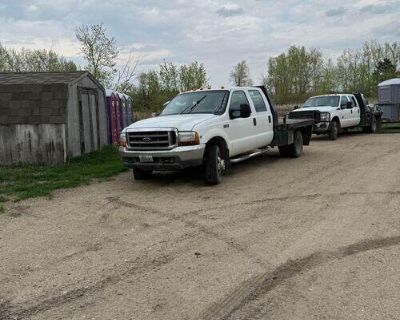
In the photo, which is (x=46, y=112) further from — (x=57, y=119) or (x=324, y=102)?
(x=324, y=102)

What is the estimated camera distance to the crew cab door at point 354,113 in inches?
854

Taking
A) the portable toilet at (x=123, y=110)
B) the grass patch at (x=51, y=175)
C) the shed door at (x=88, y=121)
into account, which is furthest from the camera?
the portable toilet at (x=123, y=110)

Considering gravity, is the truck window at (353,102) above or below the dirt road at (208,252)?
above

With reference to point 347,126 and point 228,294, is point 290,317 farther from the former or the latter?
point 347,126

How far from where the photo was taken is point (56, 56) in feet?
123

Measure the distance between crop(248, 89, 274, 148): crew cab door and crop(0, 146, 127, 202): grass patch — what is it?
11.4 feet

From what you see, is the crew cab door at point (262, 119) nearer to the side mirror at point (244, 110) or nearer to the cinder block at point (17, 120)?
the side mirror at point (244, 110)

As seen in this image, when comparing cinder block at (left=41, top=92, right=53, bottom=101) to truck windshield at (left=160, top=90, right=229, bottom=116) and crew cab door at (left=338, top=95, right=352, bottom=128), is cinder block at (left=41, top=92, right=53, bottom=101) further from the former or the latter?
crew cab door at (left=338, top=95, right=352, bottom=128)

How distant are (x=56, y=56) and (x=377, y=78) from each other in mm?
33688

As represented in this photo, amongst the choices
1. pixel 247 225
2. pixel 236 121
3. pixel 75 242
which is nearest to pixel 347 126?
pixel 236 121

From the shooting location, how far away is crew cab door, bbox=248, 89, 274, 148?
1184 cm

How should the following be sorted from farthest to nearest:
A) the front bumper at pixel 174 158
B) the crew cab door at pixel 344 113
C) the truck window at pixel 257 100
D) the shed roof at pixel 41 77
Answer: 1. the crew cab door at pixel 344 113
2. the shed roof at pixel 41 77
3. the truck window at pixel 257 100
4. the front bumper at pixel 174 158

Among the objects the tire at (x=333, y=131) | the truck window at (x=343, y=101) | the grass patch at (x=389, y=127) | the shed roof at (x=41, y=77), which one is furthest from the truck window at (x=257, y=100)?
the grass patch at (x=389, y=127)

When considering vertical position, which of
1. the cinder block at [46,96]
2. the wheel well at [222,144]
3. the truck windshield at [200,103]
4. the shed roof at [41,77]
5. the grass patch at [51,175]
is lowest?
the grass patch at [51,175]
